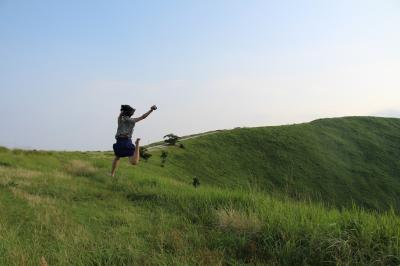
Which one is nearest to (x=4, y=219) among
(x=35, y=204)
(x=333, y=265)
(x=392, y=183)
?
(x=35, y=204)

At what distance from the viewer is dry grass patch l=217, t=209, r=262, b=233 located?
26.7ft

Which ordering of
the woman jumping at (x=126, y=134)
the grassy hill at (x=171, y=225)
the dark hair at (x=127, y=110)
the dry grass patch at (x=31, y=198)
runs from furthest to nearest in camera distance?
the dark hair at (x=127, y=110), the woman jumping at (x=126, y=134), the dry grass patch at (x=31, y=198), the grassy hill at (x=171, y=225)

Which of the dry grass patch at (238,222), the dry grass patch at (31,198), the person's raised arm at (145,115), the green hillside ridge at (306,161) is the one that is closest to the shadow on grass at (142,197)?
the dry grass patch at (31,198)

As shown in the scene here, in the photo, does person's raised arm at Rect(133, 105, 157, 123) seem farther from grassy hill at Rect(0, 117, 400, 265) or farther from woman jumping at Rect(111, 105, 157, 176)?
grassy hill at Rect(0, 117, 400, 265)

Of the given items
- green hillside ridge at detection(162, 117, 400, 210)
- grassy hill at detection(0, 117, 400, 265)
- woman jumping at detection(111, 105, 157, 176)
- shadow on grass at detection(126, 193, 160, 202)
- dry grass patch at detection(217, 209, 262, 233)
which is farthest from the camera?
green hillside ridge at detection(162, 117, 400, 210)

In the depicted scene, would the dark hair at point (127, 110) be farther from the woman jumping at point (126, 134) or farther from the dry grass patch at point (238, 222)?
the dry grass patch at point (238, 222)

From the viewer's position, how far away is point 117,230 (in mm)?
8383

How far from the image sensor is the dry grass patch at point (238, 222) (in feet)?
26.7

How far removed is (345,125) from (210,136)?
3343 centimetres

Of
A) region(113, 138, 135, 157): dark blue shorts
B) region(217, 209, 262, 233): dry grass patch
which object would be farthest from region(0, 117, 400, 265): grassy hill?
region(113, 138, 135, 157): dark blue shorts

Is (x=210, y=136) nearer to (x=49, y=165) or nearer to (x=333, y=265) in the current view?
(x=49, y=165)

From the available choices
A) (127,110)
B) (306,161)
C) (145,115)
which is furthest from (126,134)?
(306,161)

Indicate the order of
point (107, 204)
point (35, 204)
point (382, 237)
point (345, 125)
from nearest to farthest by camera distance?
point (382, 237), point (35, 204), point (107, 204), point (345, 125)

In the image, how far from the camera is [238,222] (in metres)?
8.42
